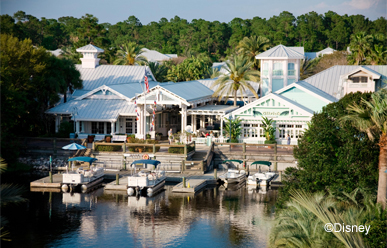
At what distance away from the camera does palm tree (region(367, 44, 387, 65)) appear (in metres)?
60.7

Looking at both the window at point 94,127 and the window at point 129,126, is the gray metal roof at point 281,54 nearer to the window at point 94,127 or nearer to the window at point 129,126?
the window at point 129,126

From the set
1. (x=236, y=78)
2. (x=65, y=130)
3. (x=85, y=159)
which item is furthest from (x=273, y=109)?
(x=65, y=130)

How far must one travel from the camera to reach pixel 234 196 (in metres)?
35.6

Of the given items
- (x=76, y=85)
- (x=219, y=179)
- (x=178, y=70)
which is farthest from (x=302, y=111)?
(x=178, y=70)

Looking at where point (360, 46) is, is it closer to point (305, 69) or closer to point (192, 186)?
point (305, 69)

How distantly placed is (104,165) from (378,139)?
27.5 metres

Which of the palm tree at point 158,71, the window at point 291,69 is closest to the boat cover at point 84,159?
the window at point 291,69

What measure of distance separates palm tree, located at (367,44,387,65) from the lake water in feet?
105

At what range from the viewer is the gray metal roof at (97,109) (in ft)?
163

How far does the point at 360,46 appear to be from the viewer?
6412 centimetres

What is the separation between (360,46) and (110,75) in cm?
3235

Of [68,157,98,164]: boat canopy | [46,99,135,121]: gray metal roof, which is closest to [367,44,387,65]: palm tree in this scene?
[46,99,135,121]: gray metal roof

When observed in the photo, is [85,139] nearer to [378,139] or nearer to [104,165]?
[104,165]

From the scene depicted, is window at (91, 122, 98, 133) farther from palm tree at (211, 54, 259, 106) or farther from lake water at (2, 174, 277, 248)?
lake water at (2, 174, 277, 248)
